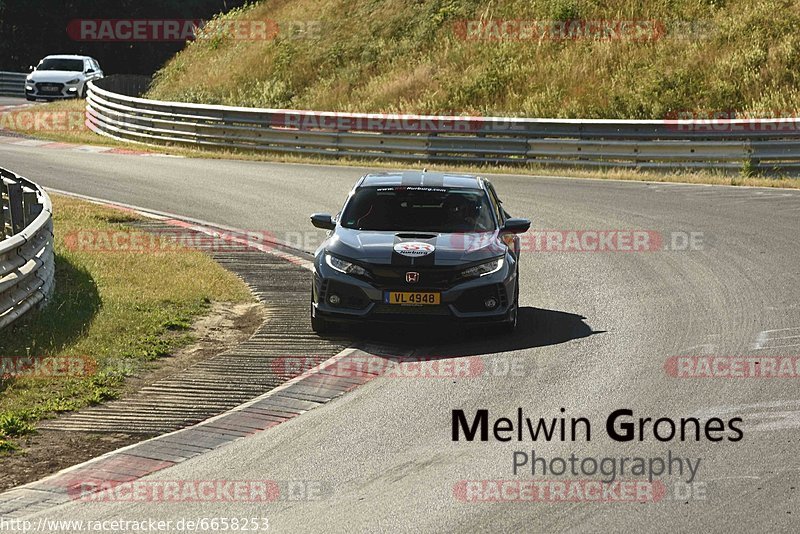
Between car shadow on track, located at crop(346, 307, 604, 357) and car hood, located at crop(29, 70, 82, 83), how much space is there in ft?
121

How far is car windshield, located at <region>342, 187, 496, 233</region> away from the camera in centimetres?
1307

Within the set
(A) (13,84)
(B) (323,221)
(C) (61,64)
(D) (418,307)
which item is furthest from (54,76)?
(D) (418,307)

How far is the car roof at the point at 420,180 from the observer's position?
1345 cm

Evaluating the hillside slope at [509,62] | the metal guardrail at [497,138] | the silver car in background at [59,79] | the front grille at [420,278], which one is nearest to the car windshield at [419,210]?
the front grille at [420,278]

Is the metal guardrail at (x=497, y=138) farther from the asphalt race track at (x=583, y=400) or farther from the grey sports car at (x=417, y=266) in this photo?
the grey sports car at (x=417, y=266)

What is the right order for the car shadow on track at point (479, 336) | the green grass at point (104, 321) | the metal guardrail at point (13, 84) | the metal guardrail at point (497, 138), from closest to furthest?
1. the green grass at point (104, 321)
2. the car shadow on track at point (479, 336)
3. the metal guardrail at point (497, 138)
4. the metal guardrail at point (13, 84)

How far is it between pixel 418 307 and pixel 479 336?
0.82 metres

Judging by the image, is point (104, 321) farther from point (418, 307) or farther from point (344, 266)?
point (418, 307)

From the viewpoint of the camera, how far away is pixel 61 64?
4822cm

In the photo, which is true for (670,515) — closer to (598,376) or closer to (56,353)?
(598,376)

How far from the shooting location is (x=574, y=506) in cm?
758

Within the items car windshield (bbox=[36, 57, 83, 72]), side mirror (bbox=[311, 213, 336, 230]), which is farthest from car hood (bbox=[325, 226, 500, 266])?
car windshield (bbox=[36, 57, 83, 72])

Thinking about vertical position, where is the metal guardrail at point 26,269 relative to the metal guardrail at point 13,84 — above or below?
above

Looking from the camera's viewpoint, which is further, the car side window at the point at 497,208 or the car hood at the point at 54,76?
the car hood at the point at 54,76
